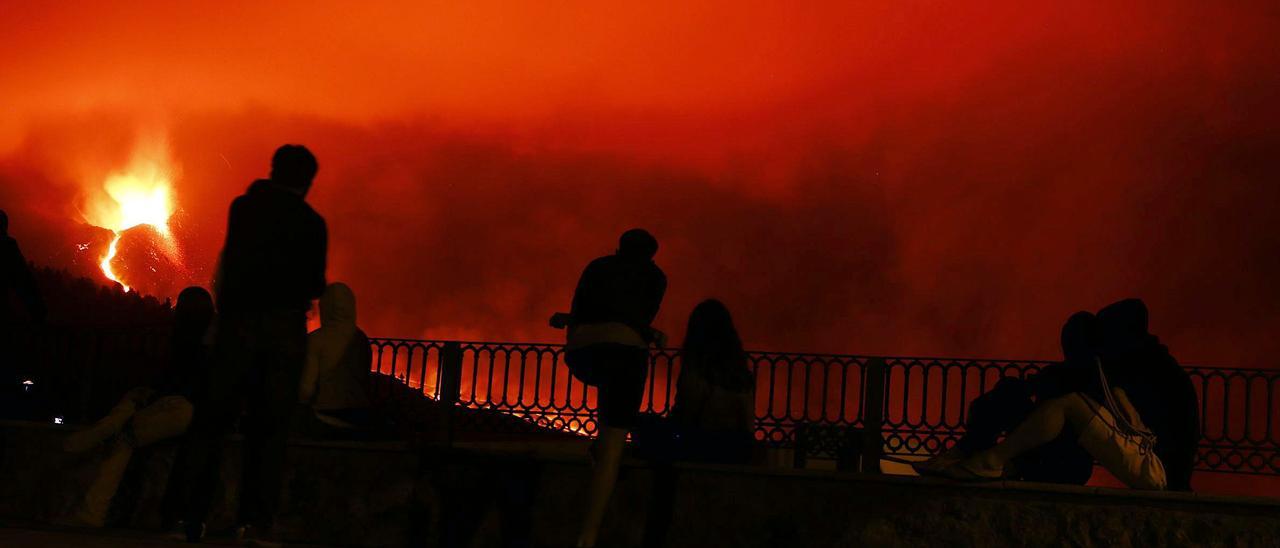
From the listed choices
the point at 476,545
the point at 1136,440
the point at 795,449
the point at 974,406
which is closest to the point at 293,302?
the point at 476,545

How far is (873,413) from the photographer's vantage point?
979 cm

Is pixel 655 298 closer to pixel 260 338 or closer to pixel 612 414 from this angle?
pixel 612 414

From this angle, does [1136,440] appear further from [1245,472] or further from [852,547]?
[1245,472]

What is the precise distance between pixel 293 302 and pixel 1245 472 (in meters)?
8.55

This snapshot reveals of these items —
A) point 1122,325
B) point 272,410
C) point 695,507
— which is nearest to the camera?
point 272,410

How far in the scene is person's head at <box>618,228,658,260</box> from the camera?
6.70 m

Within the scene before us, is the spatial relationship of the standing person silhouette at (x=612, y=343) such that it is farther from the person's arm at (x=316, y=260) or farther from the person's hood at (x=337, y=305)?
the person's hood at (x=337, y=305)

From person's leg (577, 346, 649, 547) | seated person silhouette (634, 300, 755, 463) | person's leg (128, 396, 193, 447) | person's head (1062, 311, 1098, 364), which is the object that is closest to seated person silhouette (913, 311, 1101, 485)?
person's head (1062, 311, 1098, 364)

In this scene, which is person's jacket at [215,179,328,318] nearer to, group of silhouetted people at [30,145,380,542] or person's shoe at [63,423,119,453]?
group of silhouetted people at [30,145,380,542]

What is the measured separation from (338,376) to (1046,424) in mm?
3972

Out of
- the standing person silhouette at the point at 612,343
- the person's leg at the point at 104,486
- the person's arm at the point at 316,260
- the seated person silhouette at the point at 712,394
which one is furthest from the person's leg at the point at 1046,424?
the person's leg at the point at 104,486

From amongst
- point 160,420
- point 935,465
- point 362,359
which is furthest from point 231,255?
point 935,465

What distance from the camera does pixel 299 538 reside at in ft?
26.2

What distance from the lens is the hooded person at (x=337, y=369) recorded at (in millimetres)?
7582
